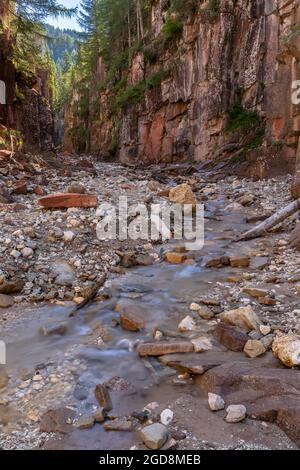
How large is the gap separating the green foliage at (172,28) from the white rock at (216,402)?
21.9m

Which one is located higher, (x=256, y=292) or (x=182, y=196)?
(x=182, y=196)

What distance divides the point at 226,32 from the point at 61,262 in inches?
630

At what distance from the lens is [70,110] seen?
43.7 meters

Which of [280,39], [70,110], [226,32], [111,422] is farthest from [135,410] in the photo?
[70,110]

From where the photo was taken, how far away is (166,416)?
2.63 metres

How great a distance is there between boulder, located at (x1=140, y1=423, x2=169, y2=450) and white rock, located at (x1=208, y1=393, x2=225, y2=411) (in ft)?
1.28

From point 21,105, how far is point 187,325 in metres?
16.6

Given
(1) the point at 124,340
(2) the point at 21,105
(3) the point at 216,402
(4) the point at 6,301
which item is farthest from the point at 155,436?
(2) the point at 21,105

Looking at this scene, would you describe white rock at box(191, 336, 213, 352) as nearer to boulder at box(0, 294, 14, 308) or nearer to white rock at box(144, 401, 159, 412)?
white rock at box(144, 401, 159, 412)

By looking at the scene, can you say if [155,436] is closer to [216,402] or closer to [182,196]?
[216,402]

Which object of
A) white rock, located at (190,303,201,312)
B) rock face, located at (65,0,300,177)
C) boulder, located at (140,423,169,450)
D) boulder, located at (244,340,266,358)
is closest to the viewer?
boulder, located at (140,423,169,450)

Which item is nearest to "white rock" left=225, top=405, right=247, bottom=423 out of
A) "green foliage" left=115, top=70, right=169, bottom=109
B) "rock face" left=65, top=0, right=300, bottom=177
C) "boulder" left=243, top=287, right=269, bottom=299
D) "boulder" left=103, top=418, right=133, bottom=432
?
"boulder" left=103, top=418, right=133, bottom=432

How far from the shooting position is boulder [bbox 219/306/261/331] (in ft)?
12.2
